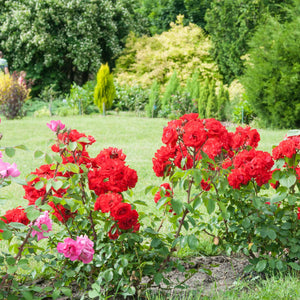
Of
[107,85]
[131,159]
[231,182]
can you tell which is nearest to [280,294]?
[231,182]

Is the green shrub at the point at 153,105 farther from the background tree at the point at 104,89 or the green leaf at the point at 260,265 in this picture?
the green leaf at the point at 260,265

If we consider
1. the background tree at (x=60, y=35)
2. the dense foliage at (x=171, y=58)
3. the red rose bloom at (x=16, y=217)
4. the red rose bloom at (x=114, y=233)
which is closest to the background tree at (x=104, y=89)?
the dense foliage at (x=171, y=58)

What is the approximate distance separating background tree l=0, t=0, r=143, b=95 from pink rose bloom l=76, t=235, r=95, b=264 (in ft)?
49.3

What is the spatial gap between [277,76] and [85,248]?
8058mm

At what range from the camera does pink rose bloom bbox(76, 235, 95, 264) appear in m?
1.66

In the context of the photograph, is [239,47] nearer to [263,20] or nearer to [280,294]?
[263,20]

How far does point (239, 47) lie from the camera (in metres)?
14.6

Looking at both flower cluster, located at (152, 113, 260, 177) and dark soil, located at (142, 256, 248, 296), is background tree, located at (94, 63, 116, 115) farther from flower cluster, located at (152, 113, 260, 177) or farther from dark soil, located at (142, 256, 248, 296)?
flower cluster, located at (152, 113, 260, 177)

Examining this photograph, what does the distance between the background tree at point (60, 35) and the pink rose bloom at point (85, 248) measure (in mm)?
15022

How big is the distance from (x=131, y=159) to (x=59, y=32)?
485 inches

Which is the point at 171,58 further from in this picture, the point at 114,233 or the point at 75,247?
the point at 75,247

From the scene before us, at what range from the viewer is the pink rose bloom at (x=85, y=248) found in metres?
1.66

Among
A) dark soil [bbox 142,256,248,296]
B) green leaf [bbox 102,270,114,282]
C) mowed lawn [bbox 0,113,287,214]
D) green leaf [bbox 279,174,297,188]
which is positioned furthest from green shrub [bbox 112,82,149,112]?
green leaf [bbox 102,270,114,282]

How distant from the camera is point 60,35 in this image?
1666 centimetres
